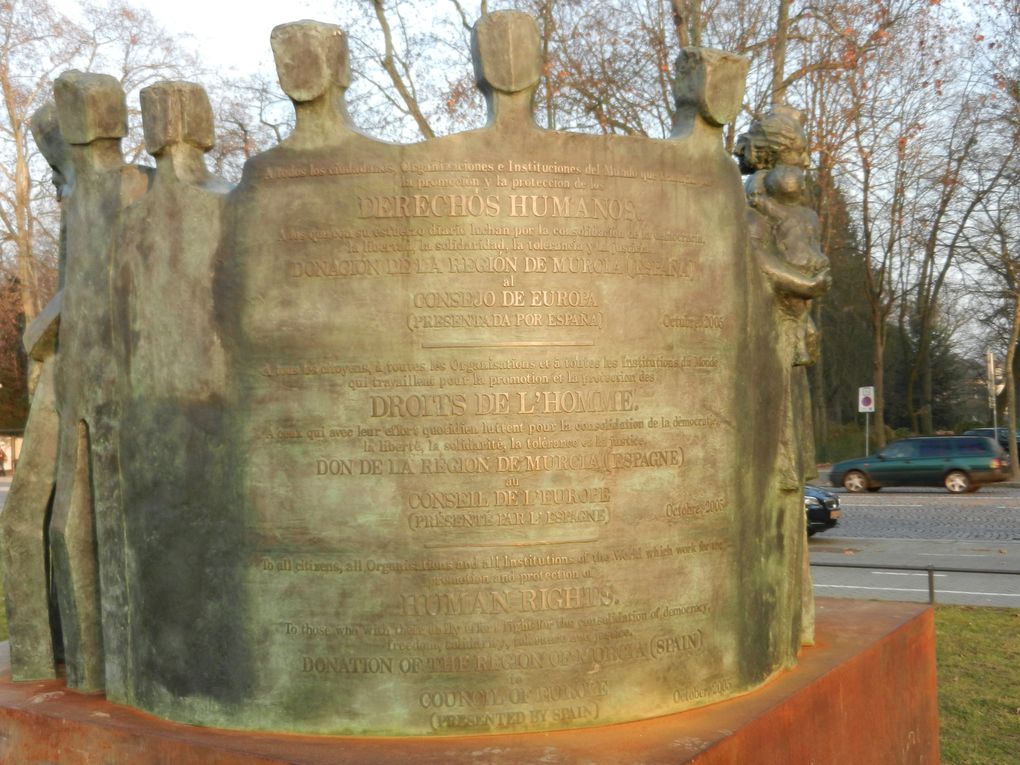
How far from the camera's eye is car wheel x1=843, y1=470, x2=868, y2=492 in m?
28.2

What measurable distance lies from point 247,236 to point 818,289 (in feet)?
9.59

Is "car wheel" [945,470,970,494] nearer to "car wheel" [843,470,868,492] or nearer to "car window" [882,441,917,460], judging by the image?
"car window" [882,441,917,460]

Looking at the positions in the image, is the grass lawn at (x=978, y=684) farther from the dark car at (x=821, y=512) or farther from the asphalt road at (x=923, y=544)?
the dark car at (x=821, y=512)

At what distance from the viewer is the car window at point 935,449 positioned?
2747cm

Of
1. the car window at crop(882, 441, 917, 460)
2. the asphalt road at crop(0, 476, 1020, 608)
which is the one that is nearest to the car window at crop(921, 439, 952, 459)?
the car window at crop(882, 441, 917, 460)

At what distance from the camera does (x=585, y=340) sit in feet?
16.4

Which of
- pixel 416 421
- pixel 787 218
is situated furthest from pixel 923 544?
pixel 416 421

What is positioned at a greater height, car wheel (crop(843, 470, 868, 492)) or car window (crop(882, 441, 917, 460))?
car window (crop(882, 441, 917, 460))

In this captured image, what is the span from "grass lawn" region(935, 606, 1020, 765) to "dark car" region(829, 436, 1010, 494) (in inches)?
631

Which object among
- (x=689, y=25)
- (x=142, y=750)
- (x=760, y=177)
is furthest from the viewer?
(x=689, y=25)

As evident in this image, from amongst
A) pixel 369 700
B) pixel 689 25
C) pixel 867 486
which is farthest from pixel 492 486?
pixel 867 486

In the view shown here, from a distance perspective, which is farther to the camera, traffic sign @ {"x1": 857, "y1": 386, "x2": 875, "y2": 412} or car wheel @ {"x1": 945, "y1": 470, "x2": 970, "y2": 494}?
traffic sign @ {"x1": 857, "y1": 386, "x2": 875, "y2": 412}

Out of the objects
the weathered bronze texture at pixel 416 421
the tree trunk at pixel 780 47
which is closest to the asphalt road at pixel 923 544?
the weathered bronze texture at pixel 416 421

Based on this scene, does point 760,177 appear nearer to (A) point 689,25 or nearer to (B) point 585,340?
(B) point 585,340
